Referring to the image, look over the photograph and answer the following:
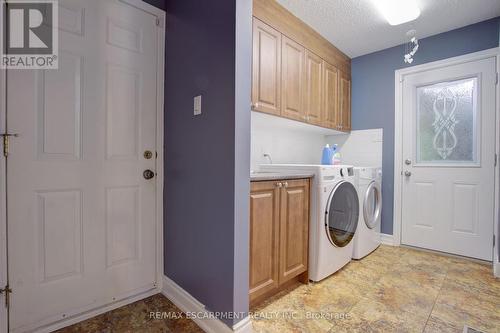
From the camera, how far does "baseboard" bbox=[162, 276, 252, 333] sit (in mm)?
1222

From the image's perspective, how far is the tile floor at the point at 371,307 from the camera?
1.35 m

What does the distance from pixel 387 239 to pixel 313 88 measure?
195cm

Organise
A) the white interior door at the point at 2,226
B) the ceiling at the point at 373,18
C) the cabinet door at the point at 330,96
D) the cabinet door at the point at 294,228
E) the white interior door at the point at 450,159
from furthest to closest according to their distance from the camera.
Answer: the cabinet door at the point at 330,96 < the white interior door at the point at 450,159 < the ceiling at the point at 373,18 < the cabinet door at the point at 294,228 < the white interior door at the point at 2,226

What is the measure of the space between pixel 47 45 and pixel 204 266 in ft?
4.84

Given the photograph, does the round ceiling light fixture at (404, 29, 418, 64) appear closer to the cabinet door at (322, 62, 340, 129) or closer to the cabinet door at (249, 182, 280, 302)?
the cabinet door at (322, 62, 340, 129)

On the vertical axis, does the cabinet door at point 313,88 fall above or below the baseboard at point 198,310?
above

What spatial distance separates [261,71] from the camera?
1807 mm

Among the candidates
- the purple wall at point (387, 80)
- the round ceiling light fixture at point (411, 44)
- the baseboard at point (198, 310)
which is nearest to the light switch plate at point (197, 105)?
the baseboard at point (198, 310)

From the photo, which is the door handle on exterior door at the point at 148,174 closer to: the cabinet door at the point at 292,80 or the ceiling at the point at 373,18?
the cabinet door at the point at 292,80

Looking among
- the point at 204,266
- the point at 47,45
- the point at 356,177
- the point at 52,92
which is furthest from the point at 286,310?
the point at 47,45

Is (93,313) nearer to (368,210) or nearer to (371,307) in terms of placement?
(371,307)

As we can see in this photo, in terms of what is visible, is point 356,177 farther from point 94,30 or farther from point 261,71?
point 94,30

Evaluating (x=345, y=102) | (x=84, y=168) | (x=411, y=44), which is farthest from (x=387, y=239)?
(x=84, y=168)

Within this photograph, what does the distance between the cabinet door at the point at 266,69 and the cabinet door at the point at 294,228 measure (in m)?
0.66
